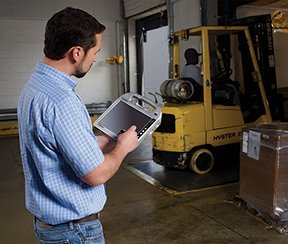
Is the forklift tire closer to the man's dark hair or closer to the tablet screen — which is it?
the tablet screen

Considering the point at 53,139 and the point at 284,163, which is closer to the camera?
the point at 53,139

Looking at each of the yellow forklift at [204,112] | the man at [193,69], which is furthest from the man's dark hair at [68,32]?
the man at [193,69]

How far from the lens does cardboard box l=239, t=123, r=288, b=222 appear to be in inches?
132

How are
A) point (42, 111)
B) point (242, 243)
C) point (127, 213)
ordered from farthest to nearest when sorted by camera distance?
point (127, 213) < point (242, 243) < point (42, 111)

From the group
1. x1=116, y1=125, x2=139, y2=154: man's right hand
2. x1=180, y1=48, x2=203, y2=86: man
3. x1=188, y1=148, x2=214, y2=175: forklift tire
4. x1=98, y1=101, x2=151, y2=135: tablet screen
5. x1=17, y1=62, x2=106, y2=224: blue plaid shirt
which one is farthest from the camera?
x1=180, y1=48, x2=203, y2=86: man

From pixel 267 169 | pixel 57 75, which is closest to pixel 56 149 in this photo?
pixel 57 75

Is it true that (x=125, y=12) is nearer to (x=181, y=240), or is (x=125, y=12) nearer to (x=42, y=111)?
(x=181, y=240)

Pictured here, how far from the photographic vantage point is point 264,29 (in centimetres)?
558

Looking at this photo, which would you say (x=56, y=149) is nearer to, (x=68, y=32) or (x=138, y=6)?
(x=68, y=32)

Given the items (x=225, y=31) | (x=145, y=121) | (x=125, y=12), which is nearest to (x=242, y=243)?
(x=145, y=121)

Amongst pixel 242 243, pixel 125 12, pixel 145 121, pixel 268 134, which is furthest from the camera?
pixel 125 12

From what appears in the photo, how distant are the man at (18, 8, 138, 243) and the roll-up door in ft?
25.1

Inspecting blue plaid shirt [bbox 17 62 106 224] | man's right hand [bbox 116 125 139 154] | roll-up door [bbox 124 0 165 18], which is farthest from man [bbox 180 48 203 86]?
blue plaid shirt [bbox 17 62 106 224]

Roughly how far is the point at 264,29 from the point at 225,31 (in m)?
0.72
